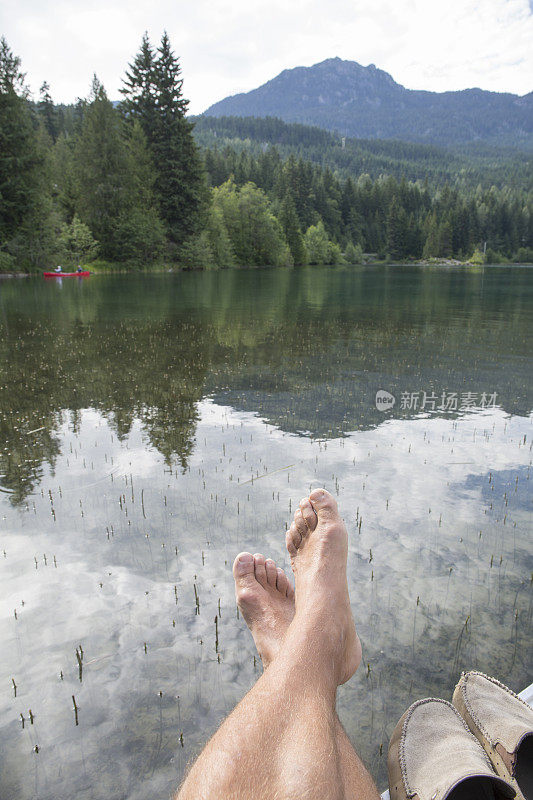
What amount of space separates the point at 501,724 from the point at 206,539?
7.55 ft

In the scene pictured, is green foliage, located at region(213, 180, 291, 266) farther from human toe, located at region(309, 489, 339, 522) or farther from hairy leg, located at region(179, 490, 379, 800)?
hairy leg, located at region(179, 490, 379, 800)

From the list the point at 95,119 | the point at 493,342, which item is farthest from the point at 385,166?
the point at 493,342

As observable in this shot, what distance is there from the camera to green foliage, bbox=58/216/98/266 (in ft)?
123

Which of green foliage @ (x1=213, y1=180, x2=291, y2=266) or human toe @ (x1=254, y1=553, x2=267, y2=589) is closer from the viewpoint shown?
human toe @ (x1=254, y1=553, x2=267, y2=589)

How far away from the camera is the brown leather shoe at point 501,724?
A: 56.9 inches

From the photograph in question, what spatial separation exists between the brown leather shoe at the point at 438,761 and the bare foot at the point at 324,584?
11.8 inches

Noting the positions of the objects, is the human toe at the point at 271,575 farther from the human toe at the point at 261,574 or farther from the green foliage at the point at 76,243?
the green foliage at the point at 76,243

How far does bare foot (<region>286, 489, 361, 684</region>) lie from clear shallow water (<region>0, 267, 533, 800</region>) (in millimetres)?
395

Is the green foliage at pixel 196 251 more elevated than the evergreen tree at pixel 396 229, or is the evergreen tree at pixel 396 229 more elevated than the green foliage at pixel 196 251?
the evergreen tree at pixel 396 229

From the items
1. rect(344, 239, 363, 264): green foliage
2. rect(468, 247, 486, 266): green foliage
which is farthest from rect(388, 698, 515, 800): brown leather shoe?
rect(468, 247, 486, 266): green foliage

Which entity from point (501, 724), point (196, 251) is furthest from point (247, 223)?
point (501, 724)

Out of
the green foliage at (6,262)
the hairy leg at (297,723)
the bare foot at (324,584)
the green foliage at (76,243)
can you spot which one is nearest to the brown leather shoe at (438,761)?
the hairy leg at (297,723)

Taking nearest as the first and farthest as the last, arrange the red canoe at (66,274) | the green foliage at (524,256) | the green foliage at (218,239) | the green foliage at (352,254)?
the red canoe at (66,274) → the green foliage at (218,239) → the green foliage at (352,254) → the green foliage at (524,256)

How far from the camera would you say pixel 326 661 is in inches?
70.0
